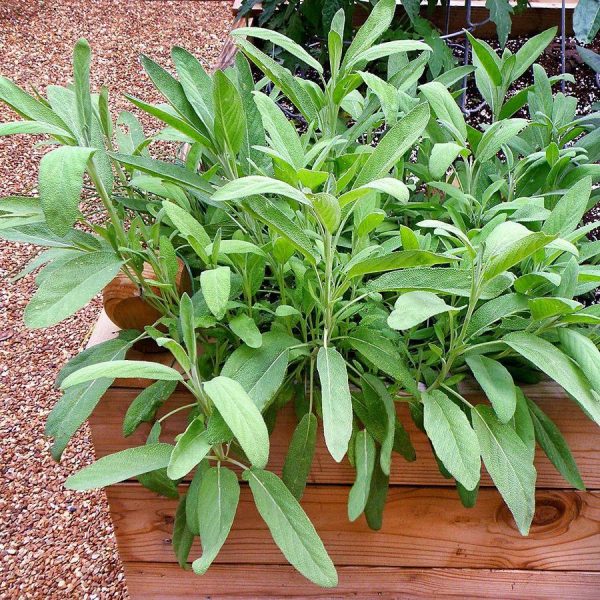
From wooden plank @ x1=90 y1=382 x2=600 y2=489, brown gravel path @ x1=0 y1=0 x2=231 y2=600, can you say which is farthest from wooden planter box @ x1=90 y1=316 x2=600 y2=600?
brown gravel path @ x1=0 y1=0 x2=231 y2=600

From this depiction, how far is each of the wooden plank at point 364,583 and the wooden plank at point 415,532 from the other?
0.02 m

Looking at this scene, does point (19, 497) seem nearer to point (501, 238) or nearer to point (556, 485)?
point (556, 485)

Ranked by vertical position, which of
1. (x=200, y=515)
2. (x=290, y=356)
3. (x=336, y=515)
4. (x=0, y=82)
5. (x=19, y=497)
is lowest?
(x=19, y=497)

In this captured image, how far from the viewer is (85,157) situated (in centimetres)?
55

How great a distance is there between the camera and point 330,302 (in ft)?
2.20

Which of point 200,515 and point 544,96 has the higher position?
point 544,96

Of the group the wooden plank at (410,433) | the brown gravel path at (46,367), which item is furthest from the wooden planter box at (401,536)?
the brown gravel path at (46,367)

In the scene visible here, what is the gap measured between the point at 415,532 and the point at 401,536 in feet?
0.07

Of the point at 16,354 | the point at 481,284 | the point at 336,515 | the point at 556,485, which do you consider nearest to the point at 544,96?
the point at 481,284

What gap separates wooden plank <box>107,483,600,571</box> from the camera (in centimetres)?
84

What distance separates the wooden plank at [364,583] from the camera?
92 cm

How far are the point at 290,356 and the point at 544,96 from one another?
0.52 m

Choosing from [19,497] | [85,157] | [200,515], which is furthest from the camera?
[19,497]

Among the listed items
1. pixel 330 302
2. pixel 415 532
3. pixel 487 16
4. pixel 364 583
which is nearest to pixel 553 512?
pixel 415 532
